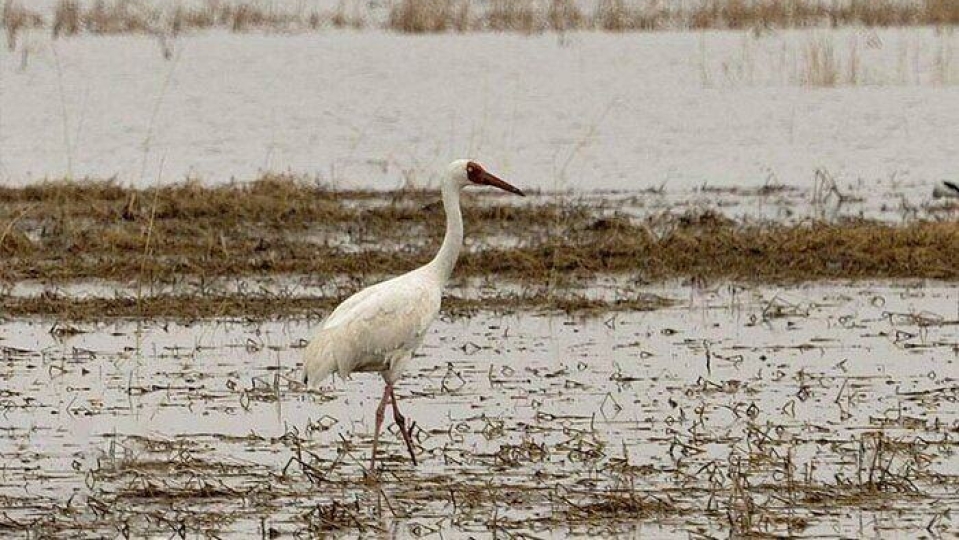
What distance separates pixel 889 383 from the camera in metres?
10.1

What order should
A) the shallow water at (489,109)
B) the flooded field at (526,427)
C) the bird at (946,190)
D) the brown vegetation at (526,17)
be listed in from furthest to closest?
the brown vegetation at (526,17) < the shallow water at (489,109) < the bird at (946,190) < the flooded field at (526,427)

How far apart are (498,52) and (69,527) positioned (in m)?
23.8

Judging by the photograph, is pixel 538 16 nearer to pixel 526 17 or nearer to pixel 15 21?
pixel 526 17

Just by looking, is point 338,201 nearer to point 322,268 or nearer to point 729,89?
point 322,268

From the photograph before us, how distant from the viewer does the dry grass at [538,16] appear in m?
31.7

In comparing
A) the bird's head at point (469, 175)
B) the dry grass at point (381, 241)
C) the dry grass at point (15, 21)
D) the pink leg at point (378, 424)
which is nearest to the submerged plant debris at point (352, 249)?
the dry grass at point (381, 241)

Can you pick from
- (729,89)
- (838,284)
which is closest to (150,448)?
(838,284)

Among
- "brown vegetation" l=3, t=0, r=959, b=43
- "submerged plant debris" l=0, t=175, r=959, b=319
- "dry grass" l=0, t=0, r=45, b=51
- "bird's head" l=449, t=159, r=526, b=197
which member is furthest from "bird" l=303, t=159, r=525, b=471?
"brown vegetation" l=3, t=0, r=959, b=43

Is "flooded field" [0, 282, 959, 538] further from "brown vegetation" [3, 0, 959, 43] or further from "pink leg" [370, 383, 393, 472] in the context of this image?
"brown vegetation" [3, 0, 959, 43]

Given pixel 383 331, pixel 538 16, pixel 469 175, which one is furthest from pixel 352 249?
pixel 538 16

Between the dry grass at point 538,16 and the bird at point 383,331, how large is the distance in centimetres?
2272

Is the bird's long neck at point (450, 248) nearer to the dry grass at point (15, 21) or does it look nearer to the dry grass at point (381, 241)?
the dry grass at point (381, 241)

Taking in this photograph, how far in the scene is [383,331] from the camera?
899 cm

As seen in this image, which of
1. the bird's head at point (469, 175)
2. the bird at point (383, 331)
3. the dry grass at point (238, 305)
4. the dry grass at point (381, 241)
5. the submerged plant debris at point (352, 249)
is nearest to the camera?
the bird at point (383, 331)
